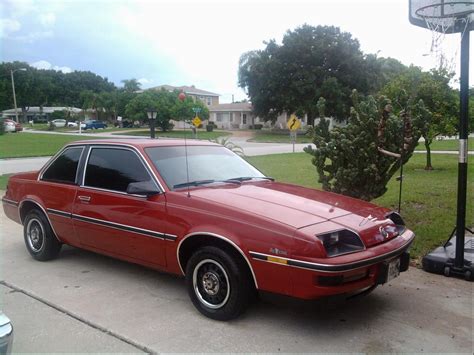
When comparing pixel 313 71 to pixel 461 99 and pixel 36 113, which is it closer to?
pixel 461 99

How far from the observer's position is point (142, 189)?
173 inches

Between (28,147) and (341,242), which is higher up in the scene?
(341,242)

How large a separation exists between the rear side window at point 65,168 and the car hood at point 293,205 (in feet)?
6.18

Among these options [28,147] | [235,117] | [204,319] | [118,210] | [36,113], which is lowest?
[204,319]

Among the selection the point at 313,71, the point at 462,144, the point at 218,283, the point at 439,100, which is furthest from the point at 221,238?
the point at 313,71

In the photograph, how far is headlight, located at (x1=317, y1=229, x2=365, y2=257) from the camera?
11.7 ft

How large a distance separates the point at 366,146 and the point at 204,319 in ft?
12.2

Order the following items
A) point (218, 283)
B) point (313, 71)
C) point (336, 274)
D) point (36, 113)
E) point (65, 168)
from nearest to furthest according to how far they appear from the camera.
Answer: point (336, 274) < point (218, 283) < point (65, 168) < point (313, 71) < point (36, 113)

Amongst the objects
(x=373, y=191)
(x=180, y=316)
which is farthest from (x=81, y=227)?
(x=373, y=191)

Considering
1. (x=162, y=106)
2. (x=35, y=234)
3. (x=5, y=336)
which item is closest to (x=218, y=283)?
(x=5, y=336)

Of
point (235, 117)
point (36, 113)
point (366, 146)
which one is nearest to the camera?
point (366, 146)

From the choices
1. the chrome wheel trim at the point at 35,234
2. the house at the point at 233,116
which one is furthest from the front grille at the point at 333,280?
the house at the point at 233,116

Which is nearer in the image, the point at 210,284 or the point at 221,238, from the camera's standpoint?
the point at 221,238

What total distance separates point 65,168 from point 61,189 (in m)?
0.29
